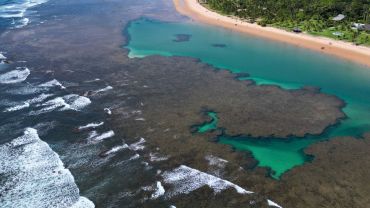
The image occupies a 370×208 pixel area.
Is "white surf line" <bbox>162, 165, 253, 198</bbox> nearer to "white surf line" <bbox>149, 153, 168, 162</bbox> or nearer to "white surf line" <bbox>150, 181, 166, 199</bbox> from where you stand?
"white surf line" <bbox>150, 181, 166, 199</bbox>

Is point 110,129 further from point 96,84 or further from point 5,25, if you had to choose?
point 5,25

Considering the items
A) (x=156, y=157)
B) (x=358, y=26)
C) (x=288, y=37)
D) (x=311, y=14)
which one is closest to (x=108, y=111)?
(x=156, y=157)

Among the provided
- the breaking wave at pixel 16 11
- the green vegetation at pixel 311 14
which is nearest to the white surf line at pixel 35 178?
the breaking wave at pixel 16 11

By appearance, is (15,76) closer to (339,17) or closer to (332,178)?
(332,178)

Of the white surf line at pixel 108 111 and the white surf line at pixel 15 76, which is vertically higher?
the white surf line at pixel 108 111

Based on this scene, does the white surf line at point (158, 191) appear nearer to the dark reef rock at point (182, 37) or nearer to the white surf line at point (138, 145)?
the white surf line at point (138, 145)
